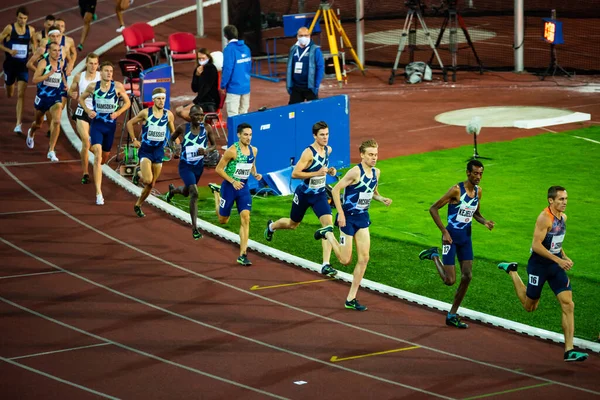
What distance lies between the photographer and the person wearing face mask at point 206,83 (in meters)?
20.5

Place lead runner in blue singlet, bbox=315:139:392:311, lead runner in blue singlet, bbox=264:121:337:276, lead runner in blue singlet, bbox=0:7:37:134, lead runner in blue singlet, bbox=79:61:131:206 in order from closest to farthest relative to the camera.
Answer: lead runner in blue singlet, bbox=315:139:392:311 < lead runner in blue singlet, bbox=264:121:337:276 < lead runner in blue singlet, bbox=79:61:131:206 < lead runner in blue singlet, bbox=0:7:37:134

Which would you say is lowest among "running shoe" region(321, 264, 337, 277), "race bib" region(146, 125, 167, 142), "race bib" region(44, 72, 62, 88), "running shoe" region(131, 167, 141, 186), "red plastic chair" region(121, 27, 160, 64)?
"running shoe" region(321, 264, 337, 277)

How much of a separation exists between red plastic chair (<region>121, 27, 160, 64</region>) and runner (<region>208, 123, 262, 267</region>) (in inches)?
529

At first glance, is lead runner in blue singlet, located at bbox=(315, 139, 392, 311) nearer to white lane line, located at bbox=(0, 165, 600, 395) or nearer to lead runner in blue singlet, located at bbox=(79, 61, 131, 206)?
white lane line, located at bbox=(0, 165, 600, 395)

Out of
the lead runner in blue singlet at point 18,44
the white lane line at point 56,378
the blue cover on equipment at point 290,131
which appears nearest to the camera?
the white lane line at point 56,378

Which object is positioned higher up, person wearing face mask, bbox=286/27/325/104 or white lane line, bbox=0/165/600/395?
person wearing face mask, bbox=286/27/325/104

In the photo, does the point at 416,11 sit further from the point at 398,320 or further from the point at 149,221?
the point at 398,320

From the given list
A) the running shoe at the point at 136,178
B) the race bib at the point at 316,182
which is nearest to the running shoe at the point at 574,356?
the race bib at the point at 316,182

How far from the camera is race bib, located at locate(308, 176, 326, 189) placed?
13.8 m

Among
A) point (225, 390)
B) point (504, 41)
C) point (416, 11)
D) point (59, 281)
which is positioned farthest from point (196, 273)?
point (504, 41)

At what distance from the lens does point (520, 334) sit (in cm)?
1214

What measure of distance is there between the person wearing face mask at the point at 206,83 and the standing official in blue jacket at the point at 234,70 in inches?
9.4

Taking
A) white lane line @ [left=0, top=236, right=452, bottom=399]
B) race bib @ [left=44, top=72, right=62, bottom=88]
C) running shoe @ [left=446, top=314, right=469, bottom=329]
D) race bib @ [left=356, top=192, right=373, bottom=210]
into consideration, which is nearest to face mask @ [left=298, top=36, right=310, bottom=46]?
race bib @ [left=44, top=72, right=62, bottom=88]

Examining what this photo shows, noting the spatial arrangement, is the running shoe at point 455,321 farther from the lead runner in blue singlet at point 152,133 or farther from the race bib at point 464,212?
the lead runner in blue singlet at point 152,133
